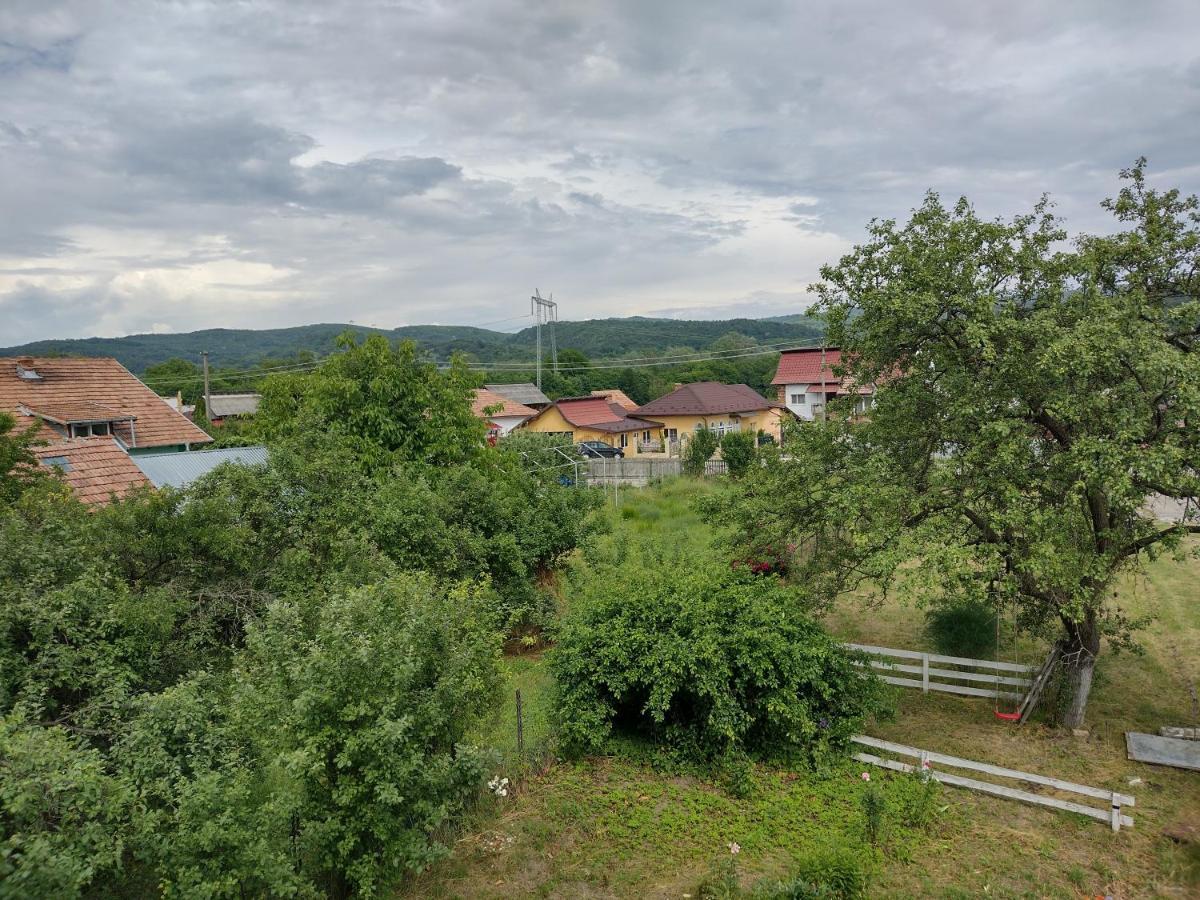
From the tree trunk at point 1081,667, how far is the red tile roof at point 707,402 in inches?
1423

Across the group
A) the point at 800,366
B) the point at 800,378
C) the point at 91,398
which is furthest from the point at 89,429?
the point at 800,366

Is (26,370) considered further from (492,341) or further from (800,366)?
(492,341)

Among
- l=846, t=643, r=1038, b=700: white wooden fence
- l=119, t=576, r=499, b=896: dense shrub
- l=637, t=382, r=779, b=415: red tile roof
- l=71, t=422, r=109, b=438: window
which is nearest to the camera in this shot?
Result: l=119, t=576, r=499, b=896: dense shrub

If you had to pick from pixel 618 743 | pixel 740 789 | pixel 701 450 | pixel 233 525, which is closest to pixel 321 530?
pixel 233 525

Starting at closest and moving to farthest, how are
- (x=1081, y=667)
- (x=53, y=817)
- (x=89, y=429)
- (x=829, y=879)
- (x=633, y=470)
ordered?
(x=53, y=817)
(x=829, y=879)
(x=1081, y=667)
(x=89, y=429)
(x=633, y=470)

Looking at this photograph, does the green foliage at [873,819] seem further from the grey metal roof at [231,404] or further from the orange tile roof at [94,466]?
the grey metal roof at [231,404]

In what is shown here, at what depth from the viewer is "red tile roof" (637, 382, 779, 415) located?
46.9 m

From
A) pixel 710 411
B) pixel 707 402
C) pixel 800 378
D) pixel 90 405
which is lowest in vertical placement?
pixel 710 411

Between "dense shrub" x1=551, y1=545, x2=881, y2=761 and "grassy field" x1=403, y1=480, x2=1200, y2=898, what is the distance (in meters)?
0.50

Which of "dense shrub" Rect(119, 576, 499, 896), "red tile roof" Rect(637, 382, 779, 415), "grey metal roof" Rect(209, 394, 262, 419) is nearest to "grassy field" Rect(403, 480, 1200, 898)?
"dense shrub" Rect(119, 576, 499, 896)

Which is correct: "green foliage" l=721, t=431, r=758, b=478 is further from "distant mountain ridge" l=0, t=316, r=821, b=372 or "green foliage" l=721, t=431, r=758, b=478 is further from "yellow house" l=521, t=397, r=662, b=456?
"distant mountain ridge" l=0, t=316, r=821, b=372

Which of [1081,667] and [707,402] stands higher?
[707,402]

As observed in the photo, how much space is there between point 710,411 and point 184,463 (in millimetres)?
32891

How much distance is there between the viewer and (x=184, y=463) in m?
18.1
